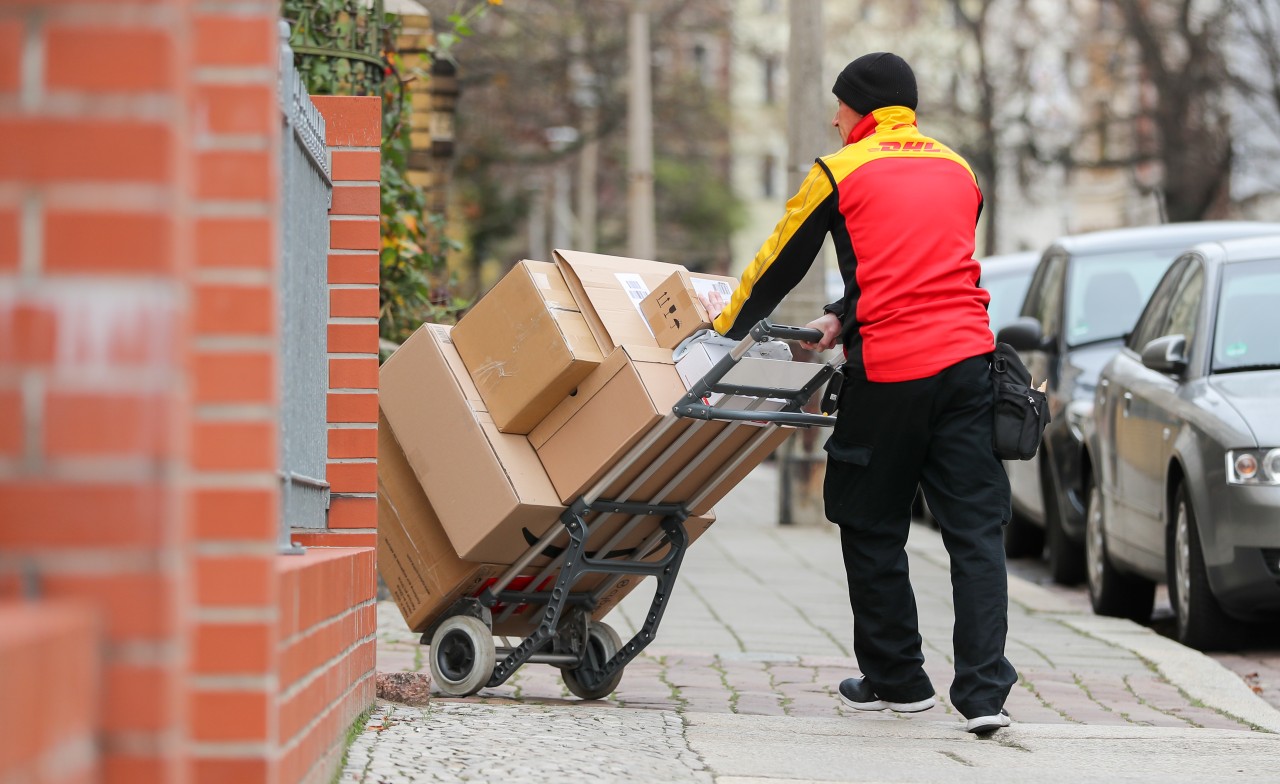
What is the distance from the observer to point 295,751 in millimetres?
3330

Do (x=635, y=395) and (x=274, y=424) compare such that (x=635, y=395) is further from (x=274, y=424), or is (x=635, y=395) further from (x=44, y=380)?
(x=44, y=380)

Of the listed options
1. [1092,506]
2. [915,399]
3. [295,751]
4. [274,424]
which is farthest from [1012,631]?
[274,424]

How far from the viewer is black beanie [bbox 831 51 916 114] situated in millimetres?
5492

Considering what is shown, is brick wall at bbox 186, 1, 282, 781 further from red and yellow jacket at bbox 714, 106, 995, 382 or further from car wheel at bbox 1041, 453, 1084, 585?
car wheel at bbox 1041, 453, 1084, 585

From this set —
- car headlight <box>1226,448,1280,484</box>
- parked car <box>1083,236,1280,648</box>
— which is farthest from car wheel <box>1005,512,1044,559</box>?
car headlight <box>1226,448,1280,484</box>

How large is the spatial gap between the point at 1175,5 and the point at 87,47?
1234 inches

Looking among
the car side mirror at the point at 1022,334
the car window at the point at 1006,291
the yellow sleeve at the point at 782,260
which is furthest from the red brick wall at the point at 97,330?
the car window at the point at 1006,291

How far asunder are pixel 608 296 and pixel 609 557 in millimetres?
882

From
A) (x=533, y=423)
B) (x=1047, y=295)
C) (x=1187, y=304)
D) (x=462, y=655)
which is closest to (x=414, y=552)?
(x=462, y=655)

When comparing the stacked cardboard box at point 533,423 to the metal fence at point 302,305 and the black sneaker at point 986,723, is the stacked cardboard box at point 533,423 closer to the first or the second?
the metal fence at point 302,305

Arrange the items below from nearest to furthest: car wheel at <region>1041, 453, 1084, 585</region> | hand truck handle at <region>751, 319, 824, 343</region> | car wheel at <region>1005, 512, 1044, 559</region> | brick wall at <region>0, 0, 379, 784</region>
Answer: brick wall at <region>0, 0, 379, 784</region> < hand truck handle at <region>751, 319, 824, 343</region> < car wheel at <region>1041, 453, 1084, 585</region> < car wheel at <region>1005, 512, 1044, 559</region>

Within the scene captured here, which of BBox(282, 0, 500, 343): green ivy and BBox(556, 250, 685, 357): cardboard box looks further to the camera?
BBox(282, 0, 500, 343): green ivy

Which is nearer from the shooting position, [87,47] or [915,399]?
[87,47]

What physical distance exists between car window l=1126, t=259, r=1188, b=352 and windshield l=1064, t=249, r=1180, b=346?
1547mm
